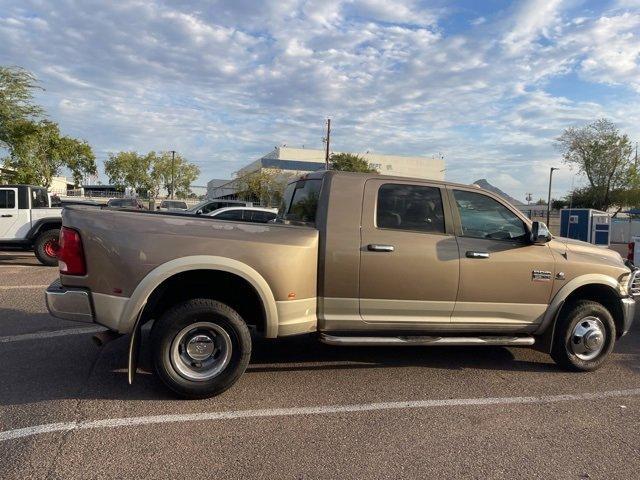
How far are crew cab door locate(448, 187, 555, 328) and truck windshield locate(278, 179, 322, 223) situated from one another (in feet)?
4.38

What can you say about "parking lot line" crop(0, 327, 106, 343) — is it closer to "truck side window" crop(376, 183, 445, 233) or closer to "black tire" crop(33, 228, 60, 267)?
"truck side window" crop(376, 183, 445, 233)

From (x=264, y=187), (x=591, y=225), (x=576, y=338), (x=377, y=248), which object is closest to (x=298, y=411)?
(x=377, y=248)

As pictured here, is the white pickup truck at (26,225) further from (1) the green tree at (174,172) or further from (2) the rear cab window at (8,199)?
(1) the green tree at (174,172)

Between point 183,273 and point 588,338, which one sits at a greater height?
point 183,273

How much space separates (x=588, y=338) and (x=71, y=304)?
4871mm

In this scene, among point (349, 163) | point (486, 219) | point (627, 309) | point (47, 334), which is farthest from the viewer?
point (349, 163)

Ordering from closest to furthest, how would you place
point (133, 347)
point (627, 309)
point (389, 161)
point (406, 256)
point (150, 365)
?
1. point (133, 347)
2. point (406, 256)
3. point (150, 365)
4. point (627, 309)
5. point (389, 161)

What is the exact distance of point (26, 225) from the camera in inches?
480

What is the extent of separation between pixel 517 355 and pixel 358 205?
272 cm

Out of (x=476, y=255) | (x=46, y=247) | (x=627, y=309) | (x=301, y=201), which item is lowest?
(x=46, y=247)

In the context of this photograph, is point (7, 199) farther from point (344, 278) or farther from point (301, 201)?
point (344, 278)

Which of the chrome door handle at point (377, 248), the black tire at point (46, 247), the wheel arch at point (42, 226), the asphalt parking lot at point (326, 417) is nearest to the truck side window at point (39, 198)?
the wheel arch at point (42, 226)

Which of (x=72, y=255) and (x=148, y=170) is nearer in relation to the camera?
(x=72, y=255)

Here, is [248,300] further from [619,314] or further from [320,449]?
[619,314]
